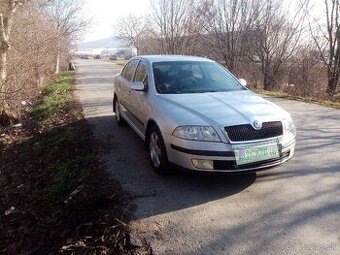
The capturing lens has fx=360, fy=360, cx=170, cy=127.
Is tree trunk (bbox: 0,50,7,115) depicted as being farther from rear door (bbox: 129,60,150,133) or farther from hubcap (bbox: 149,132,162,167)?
hubcap (bbox: 149,132,162,167)

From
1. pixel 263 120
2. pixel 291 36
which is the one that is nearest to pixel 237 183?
pixel 263 120

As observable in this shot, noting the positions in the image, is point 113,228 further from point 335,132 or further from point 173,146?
point 335,132

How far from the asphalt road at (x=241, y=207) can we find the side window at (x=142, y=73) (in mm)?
1211

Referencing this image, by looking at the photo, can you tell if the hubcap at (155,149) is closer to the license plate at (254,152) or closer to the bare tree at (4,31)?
the license plate at (254,152)

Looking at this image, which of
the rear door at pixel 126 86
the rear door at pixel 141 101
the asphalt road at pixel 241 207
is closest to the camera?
the asphalt road at pixel 241 207

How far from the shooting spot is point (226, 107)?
184 inches

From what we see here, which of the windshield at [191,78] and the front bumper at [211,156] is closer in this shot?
the front bumper at [211,156]

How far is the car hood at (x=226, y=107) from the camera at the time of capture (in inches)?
171

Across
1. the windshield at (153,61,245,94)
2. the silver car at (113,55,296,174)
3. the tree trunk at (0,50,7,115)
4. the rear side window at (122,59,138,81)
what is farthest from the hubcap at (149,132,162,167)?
the tree trunk at (0,50,7,115)

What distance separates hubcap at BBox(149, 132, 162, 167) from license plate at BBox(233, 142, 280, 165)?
3.60ft

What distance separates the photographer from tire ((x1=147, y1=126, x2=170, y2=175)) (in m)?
4.64

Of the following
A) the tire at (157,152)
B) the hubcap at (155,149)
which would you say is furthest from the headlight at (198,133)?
the hubcap at (155,149)

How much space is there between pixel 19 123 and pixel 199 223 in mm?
7983

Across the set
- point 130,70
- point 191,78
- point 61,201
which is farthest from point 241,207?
point 130,70
